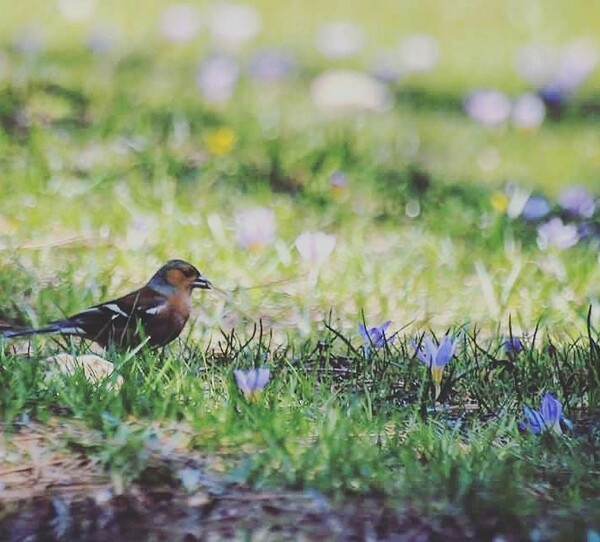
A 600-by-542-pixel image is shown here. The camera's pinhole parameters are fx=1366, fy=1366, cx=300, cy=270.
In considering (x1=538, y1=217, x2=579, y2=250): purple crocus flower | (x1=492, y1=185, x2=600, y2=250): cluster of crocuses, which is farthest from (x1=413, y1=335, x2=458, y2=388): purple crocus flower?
(x1=492, y1=185, x2=600, y2=250): cluster of crocuses

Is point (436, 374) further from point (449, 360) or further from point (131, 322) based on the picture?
point (131, 322)

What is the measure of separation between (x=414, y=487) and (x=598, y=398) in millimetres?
821

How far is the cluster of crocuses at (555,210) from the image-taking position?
17.2 feet

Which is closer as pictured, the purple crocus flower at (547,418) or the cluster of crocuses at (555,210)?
the purple crocus flower at (547,418)

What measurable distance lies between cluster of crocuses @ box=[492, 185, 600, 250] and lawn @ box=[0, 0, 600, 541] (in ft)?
0.05

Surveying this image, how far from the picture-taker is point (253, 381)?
318 cm

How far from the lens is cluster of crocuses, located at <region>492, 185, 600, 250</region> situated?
5.25m

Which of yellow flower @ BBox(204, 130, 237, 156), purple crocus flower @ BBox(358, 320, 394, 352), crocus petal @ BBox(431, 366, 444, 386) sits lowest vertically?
crocus petal @ BBox(431, 366, 444, 386)

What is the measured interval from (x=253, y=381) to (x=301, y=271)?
158 cm

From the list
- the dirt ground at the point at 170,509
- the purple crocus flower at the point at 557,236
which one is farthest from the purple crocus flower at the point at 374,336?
the purple crocus flower at the point at 557,236

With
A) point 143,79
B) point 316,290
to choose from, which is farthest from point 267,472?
point 143,79

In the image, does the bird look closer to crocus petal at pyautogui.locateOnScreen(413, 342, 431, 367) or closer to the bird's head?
the bird's head

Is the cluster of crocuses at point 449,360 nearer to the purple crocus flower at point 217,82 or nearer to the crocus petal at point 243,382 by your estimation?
the crocus petal at point 243,382

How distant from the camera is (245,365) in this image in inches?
139
